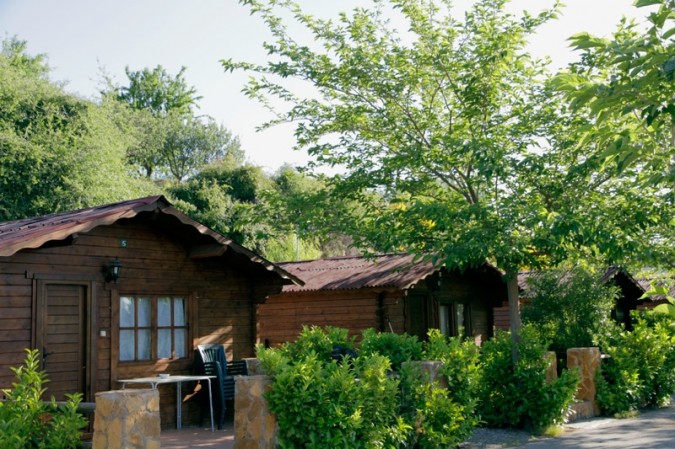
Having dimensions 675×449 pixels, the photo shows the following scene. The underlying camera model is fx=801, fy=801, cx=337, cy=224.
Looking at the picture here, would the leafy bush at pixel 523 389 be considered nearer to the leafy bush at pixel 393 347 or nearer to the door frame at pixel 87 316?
the leafy bush at pixel 393 347

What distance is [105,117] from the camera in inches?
1280

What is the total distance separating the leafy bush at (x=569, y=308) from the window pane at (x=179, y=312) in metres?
7.15

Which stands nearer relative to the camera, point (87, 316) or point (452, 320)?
point (87, 316)

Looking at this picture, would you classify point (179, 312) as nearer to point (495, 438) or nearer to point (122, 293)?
point (122, 293)

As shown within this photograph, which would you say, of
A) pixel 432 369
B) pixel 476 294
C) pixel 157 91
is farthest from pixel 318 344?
pixel 157 91

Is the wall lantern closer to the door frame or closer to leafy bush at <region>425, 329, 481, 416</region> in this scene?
the door frame

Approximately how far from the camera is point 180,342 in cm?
1330

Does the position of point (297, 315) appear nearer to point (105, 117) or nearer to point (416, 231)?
point (416, 231)

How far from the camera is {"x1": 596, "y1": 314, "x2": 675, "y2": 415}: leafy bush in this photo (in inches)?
573

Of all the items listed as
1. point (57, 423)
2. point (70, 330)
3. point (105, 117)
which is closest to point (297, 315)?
point (70, 330)

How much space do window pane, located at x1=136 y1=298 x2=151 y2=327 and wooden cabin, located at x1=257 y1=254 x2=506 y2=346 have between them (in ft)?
14.8

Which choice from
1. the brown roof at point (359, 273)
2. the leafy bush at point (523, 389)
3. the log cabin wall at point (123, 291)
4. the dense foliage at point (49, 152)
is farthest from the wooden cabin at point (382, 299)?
the dense foliage at point (49, 152)

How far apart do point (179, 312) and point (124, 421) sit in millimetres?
6257

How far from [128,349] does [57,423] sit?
4.73 m
